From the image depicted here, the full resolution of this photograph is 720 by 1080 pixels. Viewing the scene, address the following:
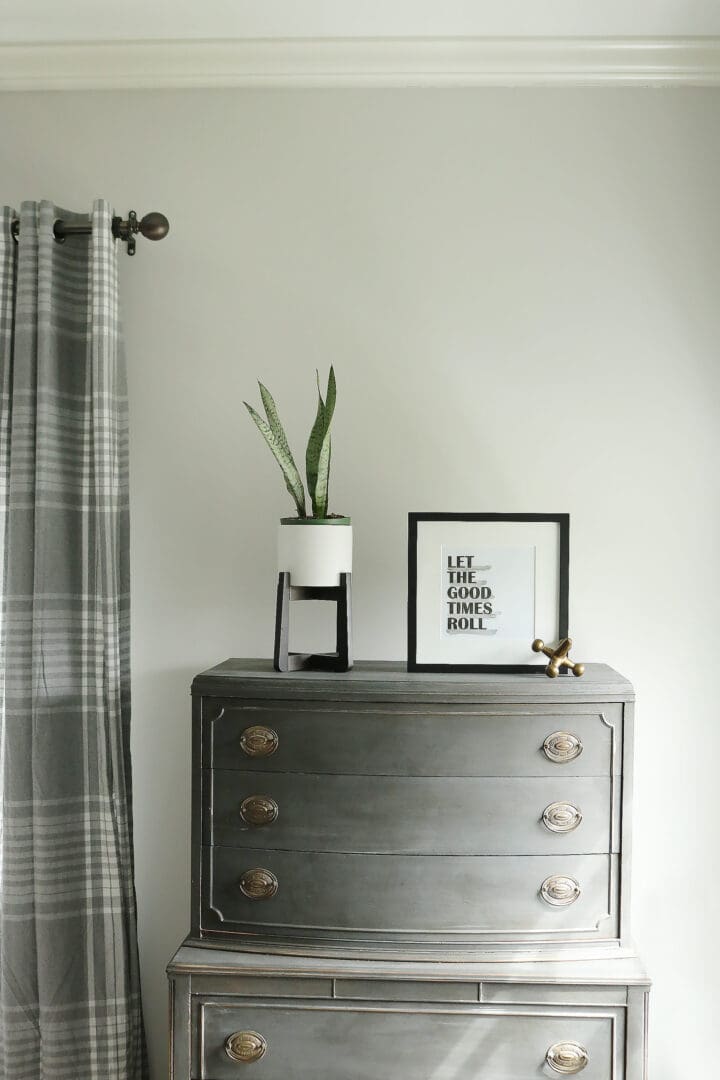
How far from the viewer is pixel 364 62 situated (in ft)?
6.76

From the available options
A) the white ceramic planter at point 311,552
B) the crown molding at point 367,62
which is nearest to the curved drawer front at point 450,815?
the white ceramic planter at point 311,552

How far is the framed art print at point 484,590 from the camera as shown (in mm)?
1834

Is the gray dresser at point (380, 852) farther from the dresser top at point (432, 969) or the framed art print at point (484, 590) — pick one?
the framed art print at point (484, 590)

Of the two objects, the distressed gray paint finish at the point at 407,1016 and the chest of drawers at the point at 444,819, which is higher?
the chest of drawers at the point at 444,819

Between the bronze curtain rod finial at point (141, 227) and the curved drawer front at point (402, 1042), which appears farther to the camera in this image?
the bronze curtain rod finial at point (141, 227)

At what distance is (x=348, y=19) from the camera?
1.96 m

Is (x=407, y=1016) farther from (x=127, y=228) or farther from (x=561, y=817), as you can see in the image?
(x=127, y=228)

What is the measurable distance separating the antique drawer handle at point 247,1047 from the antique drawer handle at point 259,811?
0.40 metres

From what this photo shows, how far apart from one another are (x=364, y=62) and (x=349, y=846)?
1821mm

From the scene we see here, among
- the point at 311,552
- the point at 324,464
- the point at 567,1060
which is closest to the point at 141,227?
the point at 324,464

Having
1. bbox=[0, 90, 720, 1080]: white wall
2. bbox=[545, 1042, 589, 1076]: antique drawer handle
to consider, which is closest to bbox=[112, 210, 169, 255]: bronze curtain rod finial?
bbox=[0, 90, 720, 1080]: white wall

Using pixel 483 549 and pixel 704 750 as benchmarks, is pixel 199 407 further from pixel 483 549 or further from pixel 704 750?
pixel 704 750

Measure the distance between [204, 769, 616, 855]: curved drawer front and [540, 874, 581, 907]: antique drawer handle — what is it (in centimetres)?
6

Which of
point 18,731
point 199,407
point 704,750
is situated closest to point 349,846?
point 18,731
